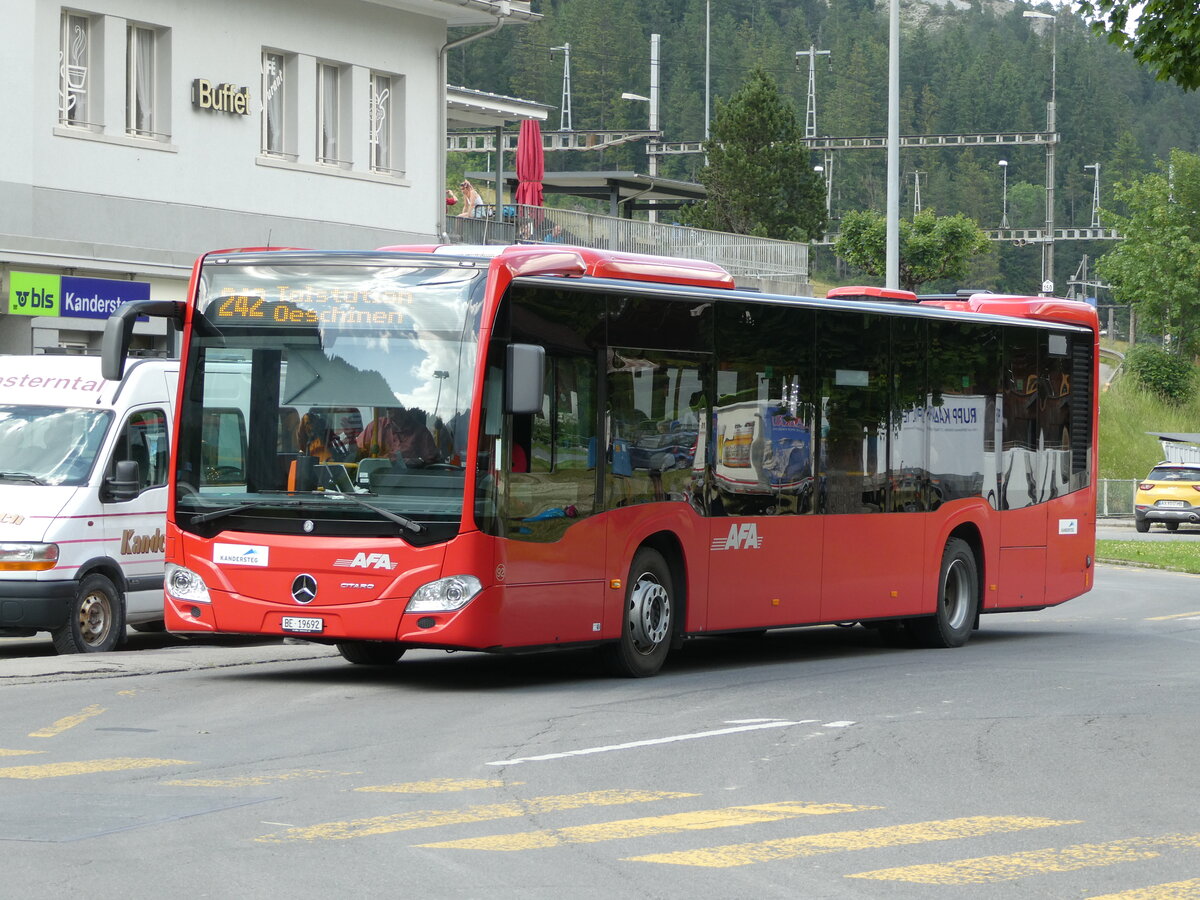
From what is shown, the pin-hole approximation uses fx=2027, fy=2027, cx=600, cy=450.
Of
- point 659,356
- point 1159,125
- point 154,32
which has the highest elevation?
point 1159,125

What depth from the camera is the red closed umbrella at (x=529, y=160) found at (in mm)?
38562

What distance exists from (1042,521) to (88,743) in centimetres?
1161

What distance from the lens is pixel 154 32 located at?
91.6ft

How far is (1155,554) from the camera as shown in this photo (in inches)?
1458

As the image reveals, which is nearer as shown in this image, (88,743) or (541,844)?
(541,844)

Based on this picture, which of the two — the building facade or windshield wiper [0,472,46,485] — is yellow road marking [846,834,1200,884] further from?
the building facade

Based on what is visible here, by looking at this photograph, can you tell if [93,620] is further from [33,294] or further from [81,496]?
[33,294]

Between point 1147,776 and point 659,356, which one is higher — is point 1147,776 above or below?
below

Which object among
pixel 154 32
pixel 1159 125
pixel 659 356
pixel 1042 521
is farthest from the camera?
pixel 1159 125

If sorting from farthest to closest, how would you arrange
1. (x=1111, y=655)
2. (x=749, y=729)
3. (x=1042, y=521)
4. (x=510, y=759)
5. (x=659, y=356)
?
(x=1042, y=521) → (x=1111, y=655) → (x=659, y=356) → (x=749, y=729) → (x=510, y=759)

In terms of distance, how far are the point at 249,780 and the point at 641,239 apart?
35.8 m

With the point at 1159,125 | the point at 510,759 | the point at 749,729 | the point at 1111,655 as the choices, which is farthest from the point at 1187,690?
the point at 1159,125

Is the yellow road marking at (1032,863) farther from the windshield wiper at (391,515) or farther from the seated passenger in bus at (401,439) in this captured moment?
the seated passenger in bus at (401,439)

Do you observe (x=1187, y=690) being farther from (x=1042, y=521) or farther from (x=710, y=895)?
(x=710, y=895)
